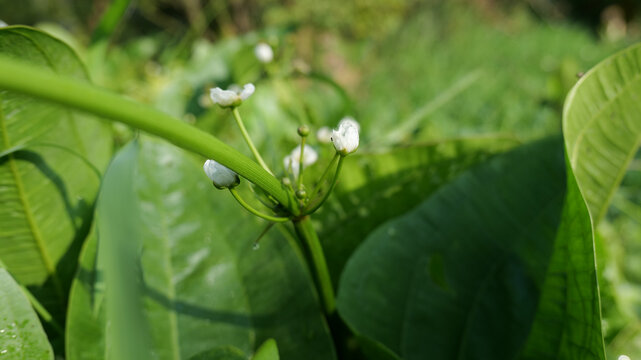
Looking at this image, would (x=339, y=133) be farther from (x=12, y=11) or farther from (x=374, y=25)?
(x=12, y=11)

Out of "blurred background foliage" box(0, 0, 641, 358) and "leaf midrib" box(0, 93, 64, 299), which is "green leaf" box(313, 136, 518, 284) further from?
"leaf midrib" box(0, 93, 64, 299)

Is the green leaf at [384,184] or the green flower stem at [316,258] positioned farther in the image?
the green leaf at [384,184]

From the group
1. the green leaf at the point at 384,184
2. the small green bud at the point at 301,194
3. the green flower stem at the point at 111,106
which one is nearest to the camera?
the green flower stem at the point at 111,106

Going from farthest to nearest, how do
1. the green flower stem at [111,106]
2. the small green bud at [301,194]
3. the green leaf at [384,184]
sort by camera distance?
the green leaf at [384,184] < the small green bud at [301,194] < the green flower stem at [111,106]

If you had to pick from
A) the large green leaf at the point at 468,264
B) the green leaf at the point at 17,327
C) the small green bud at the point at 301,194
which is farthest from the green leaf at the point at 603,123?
the green leaf at the point at 17,327

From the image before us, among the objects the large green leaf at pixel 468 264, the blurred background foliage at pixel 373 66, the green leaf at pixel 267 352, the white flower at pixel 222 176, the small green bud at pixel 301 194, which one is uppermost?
the white flower at pixel 222 176

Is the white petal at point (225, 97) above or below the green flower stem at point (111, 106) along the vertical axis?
below

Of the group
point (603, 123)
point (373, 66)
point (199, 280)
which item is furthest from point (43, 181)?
point (373, 66)

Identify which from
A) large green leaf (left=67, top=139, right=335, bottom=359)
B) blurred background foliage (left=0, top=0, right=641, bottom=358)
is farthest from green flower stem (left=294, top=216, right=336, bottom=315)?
blurred background foliage (left=0, top=0, right=641, bottom=358)

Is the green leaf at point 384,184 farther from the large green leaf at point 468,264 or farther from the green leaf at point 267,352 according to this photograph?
the green leaf at point 267,352
